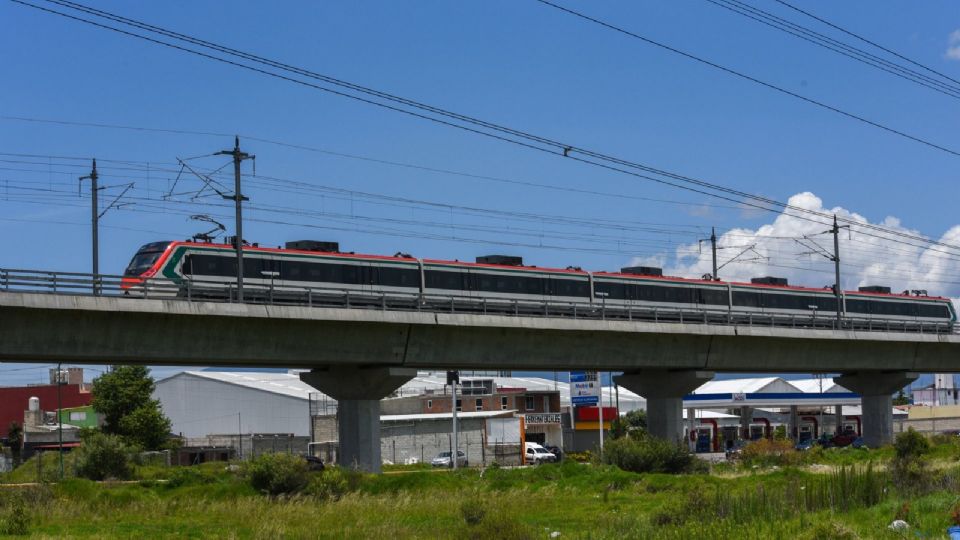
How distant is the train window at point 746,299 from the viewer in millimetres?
75375

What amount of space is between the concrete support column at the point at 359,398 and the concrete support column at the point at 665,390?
57.6ft

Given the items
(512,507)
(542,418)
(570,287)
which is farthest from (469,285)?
(542,418)

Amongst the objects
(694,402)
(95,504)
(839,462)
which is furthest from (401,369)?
(694,402)

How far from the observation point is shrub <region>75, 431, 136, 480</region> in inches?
2340

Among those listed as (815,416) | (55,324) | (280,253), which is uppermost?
(280,253)

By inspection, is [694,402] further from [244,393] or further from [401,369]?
[401,369]

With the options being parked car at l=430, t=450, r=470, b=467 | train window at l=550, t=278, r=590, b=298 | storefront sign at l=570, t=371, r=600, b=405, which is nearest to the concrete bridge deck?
train window at l=550, t=278, r=590, b=298

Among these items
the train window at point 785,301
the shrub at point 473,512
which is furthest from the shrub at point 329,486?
the train window at point 785,301

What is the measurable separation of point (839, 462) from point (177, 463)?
158 feet

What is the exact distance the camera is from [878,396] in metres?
79.2

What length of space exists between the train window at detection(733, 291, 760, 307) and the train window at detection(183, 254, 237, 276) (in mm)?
36074

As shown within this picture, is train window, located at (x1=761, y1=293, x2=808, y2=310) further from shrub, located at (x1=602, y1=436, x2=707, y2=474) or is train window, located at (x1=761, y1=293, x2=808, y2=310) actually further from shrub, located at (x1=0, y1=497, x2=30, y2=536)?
shrub, located at (x1=0, y1=497, x2=30, y2=536)

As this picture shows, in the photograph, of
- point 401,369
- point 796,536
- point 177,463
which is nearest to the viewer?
point 796,536

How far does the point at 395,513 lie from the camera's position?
3459cm
